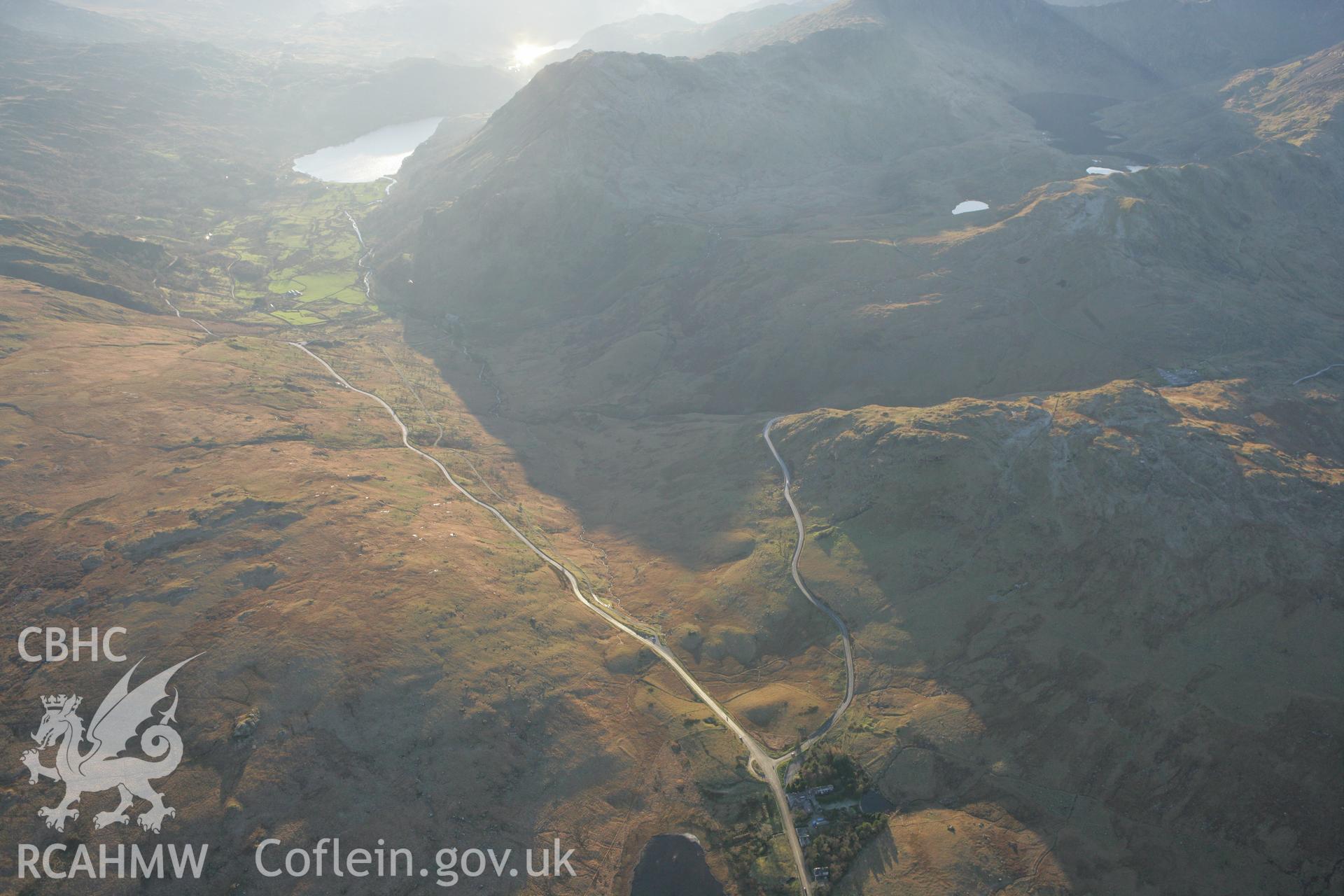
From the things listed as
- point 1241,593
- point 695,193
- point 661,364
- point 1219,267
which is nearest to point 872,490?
point 1241,593

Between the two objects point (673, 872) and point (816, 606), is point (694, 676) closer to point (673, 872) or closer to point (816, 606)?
point (816, 606)

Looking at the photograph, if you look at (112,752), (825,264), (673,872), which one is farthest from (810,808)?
(825,264)

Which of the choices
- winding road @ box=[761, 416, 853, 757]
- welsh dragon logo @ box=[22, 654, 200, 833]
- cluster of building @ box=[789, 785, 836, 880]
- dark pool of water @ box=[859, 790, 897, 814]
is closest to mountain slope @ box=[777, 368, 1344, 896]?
winding road @ box=[761, 416, 853, 757]

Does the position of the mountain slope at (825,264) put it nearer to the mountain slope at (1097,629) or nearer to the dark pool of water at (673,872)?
the mountain slope at (1097,629)

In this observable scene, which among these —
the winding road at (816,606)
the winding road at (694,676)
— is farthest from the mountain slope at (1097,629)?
the winding road at (694,676)

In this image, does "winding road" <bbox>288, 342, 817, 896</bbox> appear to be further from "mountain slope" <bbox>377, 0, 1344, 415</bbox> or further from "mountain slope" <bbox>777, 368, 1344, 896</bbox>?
"mountain slope" <bbox>377, 0, 1344, 415</bbox>

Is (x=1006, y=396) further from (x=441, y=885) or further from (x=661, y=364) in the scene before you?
(x=441, y=885)
